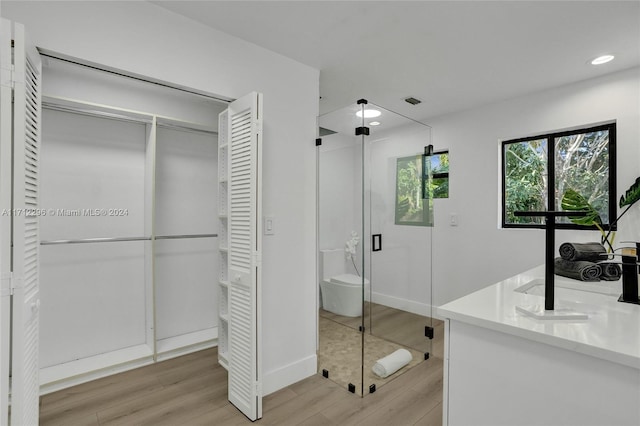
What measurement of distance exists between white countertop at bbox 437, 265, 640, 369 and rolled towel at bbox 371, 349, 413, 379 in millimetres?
1204

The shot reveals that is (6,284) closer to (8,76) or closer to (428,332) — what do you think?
(8,76)

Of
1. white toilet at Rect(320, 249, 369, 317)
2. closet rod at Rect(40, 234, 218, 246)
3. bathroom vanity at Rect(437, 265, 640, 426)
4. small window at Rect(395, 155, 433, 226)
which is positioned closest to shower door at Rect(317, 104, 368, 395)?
white toilet at Rect(320, 249, 369, 317)

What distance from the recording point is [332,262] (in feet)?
8.72

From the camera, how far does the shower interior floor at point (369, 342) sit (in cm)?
250

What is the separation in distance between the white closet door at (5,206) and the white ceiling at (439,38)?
0.89 metres

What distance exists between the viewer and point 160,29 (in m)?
1.81

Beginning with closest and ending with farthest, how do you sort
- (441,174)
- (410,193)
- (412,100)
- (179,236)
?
(410,193) → (179,236) → (412,100) → (441,174)

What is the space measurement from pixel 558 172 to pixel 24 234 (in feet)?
13.0

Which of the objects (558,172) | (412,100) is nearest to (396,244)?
(412,100)

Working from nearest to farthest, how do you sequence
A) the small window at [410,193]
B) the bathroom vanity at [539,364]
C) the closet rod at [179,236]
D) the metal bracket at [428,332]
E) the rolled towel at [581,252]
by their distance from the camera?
1. the bathroom vanity at [539,364]
2. the rolled towel at [581,252]
3. the small window at [410,193]
4. the closet rod at [179,236]
5. the metal bracket at [428,332]

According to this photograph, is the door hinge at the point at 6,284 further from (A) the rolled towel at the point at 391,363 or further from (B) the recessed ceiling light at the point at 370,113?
(A) the rolled towel at the point at 391,363

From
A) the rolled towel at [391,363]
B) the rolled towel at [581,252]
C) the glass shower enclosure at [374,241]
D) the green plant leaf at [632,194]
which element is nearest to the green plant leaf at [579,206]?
the green plant leaf at [632,194]

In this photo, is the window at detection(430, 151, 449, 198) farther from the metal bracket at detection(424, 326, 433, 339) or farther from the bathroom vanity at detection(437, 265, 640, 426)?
the bathroom vanity at detection(437, 265, 640, 426)

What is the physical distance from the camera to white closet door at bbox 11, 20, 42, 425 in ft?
3.97
